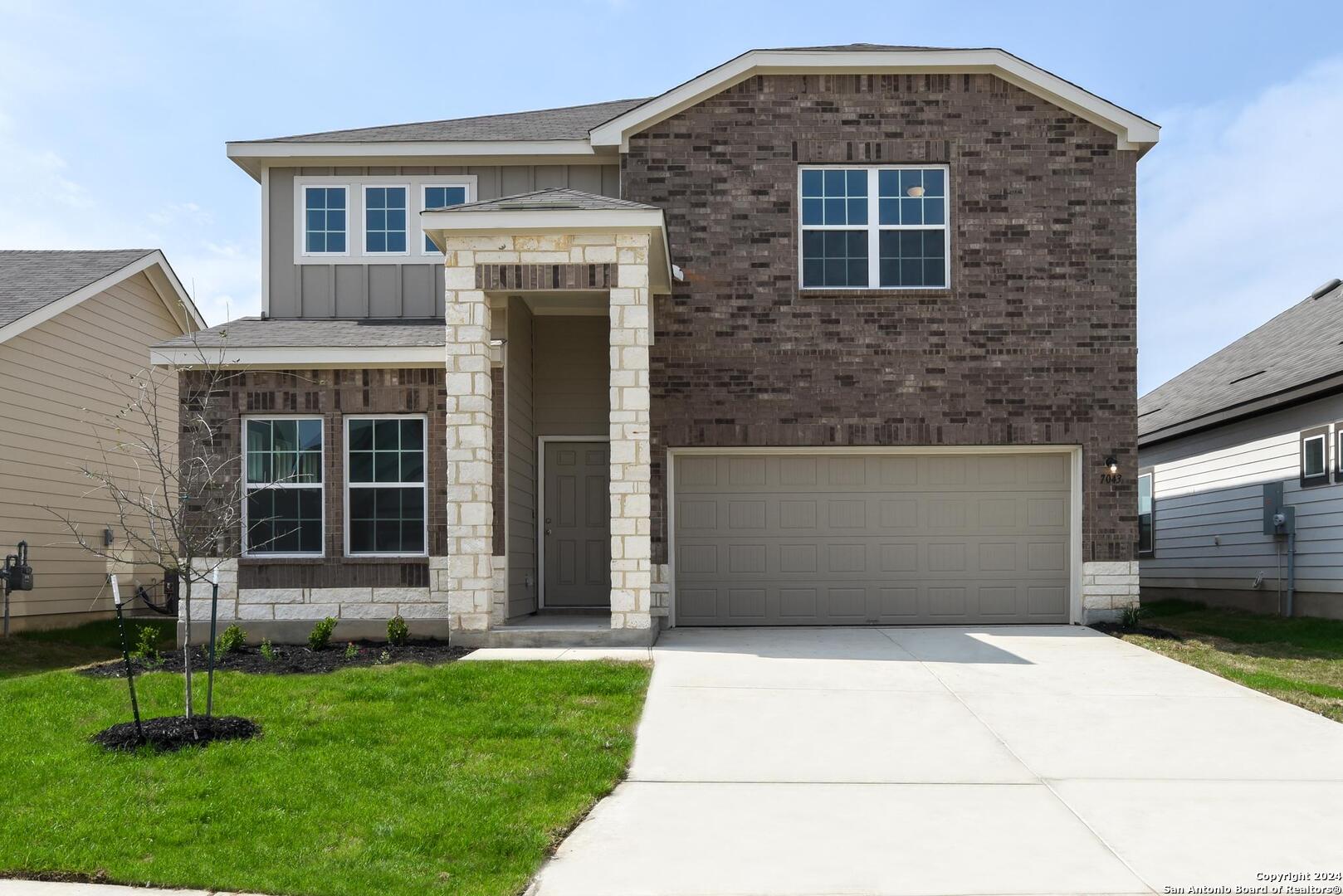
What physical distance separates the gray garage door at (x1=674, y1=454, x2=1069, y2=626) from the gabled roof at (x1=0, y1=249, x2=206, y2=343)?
7190 mm

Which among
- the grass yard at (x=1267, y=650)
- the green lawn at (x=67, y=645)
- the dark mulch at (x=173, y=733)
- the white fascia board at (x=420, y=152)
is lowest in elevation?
the green lawn at (x=67, y=645)

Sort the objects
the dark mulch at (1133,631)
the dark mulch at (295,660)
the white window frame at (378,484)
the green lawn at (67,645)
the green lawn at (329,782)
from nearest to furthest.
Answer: the green lawn at (329,782) < the dark mulch at (295,660) < the white window frame at (378,484) < the dark mulch at (1133,631) < the green lawn at (67,645)

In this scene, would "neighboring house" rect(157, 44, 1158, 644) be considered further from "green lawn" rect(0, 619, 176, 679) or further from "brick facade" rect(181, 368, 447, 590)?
"green lawn" rect(0, 619, 176, 679)

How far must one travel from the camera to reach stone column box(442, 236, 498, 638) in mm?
11523

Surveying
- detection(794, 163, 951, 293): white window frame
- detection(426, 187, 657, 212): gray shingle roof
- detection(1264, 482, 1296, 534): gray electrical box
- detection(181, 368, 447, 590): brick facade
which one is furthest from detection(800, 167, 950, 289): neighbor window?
detection(1264, 482, 1296, 534): gray electrical box

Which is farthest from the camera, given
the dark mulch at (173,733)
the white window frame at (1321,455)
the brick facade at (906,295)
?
the white window frame at (1321,455)

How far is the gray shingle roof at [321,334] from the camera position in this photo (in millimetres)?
12734

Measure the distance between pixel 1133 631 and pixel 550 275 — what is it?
7.63 meters

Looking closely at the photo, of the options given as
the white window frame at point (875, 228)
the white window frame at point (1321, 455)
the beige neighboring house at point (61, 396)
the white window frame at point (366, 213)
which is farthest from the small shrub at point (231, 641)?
the white window frame at point (1321, 455)

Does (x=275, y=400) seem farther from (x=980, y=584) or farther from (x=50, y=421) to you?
(x=980, y=584)

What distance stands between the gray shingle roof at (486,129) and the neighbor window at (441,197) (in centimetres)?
60

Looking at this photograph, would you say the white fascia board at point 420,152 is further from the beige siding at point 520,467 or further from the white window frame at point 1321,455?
the white window frame at point 1321,455

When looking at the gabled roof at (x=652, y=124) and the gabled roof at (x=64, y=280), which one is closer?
the gabled roof at (x=652, y=124)

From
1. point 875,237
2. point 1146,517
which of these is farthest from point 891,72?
point 1146,517
